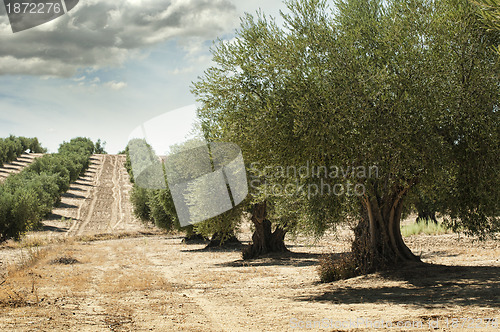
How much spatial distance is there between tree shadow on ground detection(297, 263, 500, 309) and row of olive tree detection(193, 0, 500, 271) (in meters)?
1.66

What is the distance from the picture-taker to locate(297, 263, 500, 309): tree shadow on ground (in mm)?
9977

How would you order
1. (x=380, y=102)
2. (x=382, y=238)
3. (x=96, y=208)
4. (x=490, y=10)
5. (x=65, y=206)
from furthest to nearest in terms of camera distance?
(x=96, y=208), (x=65, y=206), (x=382, y=238), (x=380, y=102), (x=490, y=10)

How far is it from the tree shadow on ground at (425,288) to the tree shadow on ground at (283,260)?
8820 millimetres

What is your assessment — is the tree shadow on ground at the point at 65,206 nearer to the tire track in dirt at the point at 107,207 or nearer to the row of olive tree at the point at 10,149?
the tire track in dirt at the point at 107,207

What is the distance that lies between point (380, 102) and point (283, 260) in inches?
597

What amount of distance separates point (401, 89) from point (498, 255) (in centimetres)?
1049

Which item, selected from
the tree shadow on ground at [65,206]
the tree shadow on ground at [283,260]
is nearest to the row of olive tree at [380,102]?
the tree shadow on ground at [283,260]

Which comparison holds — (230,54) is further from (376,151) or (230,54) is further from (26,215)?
(26,215)

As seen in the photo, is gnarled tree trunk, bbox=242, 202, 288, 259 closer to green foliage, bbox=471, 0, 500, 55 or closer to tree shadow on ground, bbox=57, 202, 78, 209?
green foliage, bbox=471, 0, 500, 55

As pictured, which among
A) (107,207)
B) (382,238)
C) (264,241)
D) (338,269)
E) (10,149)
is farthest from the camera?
(10,149)

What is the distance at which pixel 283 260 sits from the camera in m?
24.8

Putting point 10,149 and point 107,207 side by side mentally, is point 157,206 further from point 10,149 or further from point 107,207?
point 10,149

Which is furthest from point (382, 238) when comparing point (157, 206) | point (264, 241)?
point (157, 206)

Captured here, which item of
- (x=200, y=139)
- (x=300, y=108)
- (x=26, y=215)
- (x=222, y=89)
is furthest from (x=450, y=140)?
(x=26, y=215)
